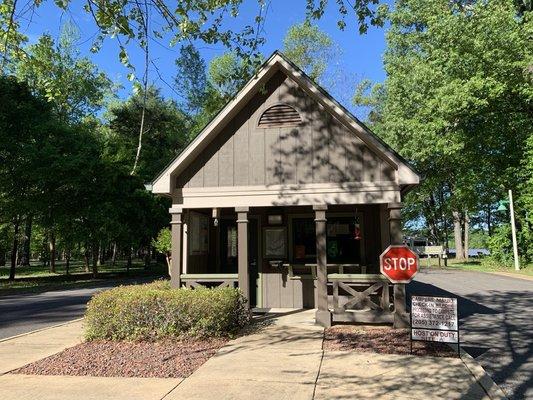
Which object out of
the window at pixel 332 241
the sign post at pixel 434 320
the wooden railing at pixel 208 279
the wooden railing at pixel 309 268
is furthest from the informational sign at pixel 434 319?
the window at pixel 332 241

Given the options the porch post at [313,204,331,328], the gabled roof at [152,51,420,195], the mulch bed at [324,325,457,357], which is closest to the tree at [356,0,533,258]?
the gabled roof at [152,51,420,195]

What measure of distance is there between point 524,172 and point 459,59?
8063 mm

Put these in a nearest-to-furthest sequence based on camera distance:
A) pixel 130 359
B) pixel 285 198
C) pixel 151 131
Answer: pixel 130 359
pixel 285 198
pixel 151 131

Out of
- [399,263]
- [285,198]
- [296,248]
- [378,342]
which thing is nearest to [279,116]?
[285,198]

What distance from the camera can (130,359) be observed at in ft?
22.5

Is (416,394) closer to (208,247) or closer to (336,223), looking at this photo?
(336,223)

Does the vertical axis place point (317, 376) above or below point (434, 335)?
below

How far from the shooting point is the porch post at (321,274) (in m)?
9.31

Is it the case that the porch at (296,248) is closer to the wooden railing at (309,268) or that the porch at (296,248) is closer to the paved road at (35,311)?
the wooden railing at (309,268)

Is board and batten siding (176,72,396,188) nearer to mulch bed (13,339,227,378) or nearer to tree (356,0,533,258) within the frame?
mulch bed (13,339,227,378)

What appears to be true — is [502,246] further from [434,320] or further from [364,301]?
[434,320]

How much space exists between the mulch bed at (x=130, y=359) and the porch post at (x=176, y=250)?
2.16 m

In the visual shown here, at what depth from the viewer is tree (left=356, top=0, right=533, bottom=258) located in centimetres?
2472

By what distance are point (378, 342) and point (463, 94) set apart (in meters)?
20.5
